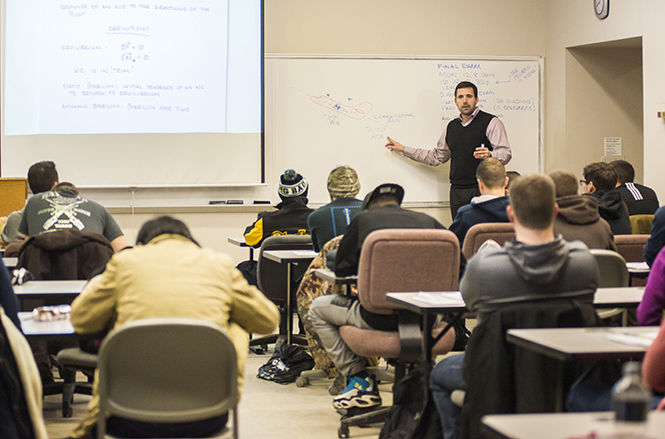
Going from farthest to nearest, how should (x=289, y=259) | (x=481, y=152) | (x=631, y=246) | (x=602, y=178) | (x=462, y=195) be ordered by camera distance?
(x=462, y=195), (x=481, y=152), (x=602, y=178), (x=289, y=259), (x=631, y=246)

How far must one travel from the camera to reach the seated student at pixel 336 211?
508cm

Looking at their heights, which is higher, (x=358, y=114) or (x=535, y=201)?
(x=358, y=114)

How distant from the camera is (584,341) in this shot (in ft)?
7.89

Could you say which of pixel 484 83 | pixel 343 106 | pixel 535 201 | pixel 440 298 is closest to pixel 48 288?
pixel 440 298

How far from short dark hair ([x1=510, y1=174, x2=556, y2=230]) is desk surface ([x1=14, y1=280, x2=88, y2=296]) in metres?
1.75

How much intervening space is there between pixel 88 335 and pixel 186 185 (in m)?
4.88

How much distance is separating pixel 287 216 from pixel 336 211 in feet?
3.17

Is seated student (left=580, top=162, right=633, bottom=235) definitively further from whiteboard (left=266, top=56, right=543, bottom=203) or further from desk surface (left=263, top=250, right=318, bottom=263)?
whiteboard (left=266, top=56, right=543, bottom=203)

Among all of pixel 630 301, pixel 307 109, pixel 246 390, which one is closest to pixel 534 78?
pixel 307 109

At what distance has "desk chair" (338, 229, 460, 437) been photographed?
149 inches

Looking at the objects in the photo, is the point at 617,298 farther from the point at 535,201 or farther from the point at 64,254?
the point at 64,254

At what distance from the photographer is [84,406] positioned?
4676mm

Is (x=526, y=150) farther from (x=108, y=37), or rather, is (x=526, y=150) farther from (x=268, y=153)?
(x=108, y=37)

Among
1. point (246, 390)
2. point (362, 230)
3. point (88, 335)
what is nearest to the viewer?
point (88, 335)
